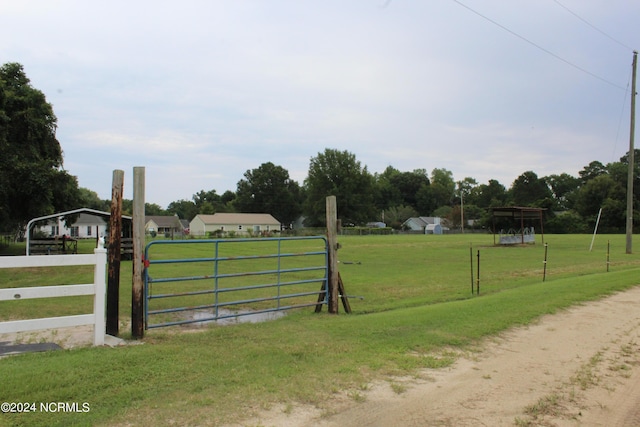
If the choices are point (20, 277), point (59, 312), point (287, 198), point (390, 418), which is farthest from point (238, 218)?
point (390, 418)

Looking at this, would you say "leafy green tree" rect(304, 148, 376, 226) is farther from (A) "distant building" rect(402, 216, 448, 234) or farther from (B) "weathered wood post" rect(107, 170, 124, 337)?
(B) "weathered wood post" rect(107, 170, 124, 337)

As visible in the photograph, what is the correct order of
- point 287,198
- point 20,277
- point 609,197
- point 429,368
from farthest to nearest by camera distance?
point 287,198
point 609,197
point 20,277
point 429,368

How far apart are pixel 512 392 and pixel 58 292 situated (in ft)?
17.5

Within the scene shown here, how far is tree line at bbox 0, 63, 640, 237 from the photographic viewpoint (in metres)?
24.9

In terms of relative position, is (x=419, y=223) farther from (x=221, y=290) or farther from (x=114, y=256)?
(x=114, y=256)

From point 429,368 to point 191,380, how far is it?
2.72 meters

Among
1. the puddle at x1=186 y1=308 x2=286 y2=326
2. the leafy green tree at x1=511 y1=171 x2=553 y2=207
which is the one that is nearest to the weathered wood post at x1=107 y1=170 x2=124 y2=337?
the puddle at x1=186 y1=308 x2=286 y2=326

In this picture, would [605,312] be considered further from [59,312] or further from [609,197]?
[609,197]

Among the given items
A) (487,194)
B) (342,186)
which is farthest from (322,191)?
(487,194)

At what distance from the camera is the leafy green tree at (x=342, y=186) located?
340 ft

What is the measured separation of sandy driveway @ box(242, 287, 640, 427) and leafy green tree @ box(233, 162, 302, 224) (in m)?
109

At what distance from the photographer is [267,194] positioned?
115250 mm

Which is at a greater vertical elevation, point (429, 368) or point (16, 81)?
point (16, 81)

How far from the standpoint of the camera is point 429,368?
542cm
